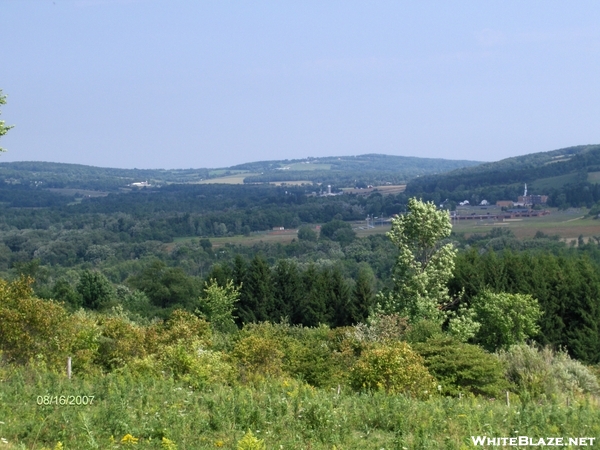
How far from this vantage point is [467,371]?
23109 millimetres

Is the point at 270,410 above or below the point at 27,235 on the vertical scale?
above

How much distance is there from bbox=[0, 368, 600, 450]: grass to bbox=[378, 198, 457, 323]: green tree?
54.1ft

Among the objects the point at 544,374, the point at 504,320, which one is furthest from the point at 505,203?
the point at 544,374

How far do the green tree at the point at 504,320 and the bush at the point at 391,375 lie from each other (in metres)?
13.9

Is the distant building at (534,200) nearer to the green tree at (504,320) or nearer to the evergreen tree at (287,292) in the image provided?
the evergreen tree at (287,292)

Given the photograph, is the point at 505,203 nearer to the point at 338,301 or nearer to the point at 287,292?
the point at 287,292

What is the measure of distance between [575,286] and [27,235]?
116862 mm

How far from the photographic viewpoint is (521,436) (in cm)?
1317

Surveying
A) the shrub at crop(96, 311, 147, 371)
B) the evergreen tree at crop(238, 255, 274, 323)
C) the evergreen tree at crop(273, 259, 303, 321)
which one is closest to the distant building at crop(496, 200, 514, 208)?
the evergreen tree at crop(273, 259, 303, 321)

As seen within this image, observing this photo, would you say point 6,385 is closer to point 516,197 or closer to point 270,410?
point 270,410

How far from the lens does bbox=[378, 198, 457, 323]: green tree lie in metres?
32.7

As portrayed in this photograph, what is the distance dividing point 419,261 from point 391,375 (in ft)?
48.6

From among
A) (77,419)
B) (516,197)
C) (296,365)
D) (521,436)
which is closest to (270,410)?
(77,419)

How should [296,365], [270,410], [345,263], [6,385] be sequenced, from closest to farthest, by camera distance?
[270,410] < [6,385] < [296,365] < [345,263]
